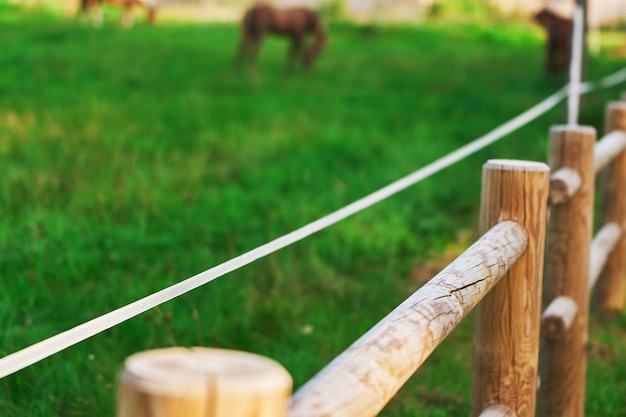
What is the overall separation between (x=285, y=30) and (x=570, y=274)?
464 inches

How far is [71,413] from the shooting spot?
2.98 meters

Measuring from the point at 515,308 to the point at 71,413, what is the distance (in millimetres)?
1518

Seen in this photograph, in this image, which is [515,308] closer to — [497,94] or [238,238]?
[238,238]

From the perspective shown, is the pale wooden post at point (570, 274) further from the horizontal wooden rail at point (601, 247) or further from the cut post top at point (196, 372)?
the cut post top at point (196, 372)

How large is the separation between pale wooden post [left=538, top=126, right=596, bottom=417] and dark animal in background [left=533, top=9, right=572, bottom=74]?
9585 millimetres

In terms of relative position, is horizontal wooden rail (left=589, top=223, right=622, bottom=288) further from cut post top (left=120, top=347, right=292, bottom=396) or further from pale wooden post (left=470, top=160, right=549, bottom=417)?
cut post top (left=120, top=347, right=292, bottom=396)

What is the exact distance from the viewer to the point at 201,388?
2.95 feet

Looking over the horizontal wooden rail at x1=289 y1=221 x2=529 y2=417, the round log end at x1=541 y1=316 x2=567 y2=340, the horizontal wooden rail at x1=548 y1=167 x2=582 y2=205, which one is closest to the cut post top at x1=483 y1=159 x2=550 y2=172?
the horizontal wooden rail at x1=289 y1=221 x2=529 y2=417

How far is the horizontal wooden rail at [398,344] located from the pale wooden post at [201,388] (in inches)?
7.1

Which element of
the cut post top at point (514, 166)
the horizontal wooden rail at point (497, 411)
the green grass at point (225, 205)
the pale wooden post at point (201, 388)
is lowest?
the green grass at point (225, 205)

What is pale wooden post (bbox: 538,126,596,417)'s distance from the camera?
3203mm

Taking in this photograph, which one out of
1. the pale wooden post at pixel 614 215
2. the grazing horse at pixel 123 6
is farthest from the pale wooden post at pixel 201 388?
the grazing horse at pixel 123 6

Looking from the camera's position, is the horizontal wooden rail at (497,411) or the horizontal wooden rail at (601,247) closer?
the horizontal wooden rail at (497,411)

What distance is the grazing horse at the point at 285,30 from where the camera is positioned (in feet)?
43.2
